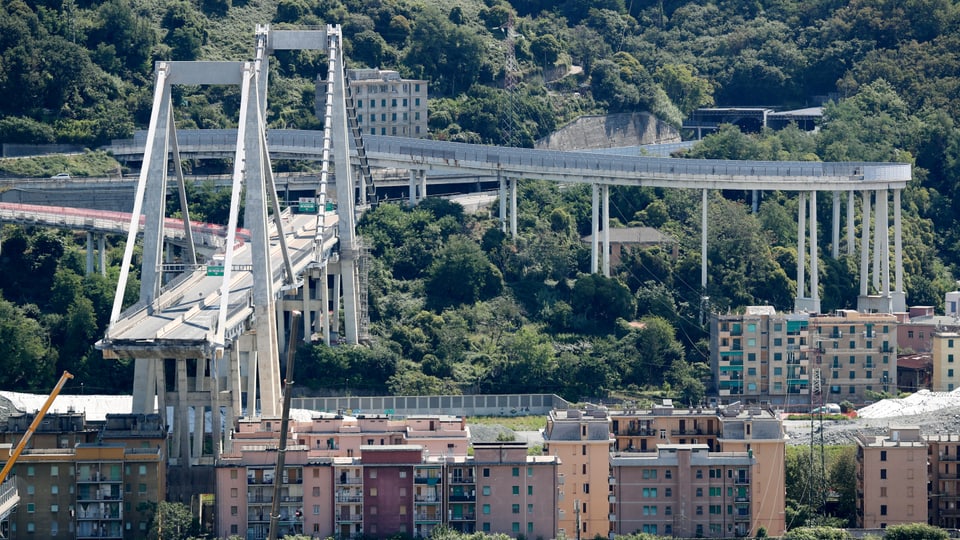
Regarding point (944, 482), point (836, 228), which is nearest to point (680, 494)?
point (944, 482)

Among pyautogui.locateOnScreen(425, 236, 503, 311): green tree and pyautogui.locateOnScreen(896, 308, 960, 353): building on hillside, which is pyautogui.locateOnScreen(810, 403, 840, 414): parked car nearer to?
pyautogui.locateOnScreen(896, 308, 960, 353): building on hillside

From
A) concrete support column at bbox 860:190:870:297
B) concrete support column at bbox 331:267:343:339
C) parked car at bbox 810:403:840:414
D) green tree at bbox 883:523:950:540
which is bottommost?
green tree at bbox 883:523:950:540

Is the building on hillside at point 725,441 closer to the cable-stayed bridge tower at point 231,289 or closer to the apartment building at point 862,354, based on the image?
the cable-stayed bridge tower at point 231,289

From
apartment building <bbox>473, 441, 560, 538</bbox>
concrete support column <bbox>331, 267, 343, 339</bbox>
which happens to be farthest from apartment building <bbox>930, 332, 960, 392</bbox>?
apartment building <bbox>473, 441, 560, 538</bbox>

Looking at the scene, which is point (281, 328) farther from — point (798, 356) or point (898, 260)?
point (898, 260)

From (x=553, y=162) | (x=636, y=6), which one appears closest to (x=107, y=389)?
(x=553, y=162)

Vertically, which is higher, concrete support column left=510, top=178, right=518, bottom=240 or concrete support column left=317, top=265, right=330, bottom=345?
concrete support column left=510, top=178, right=518, bottom=240

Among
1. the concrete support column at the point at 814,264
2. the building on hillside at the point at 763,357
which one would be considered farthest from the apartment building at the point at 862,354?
the concrete support column at the point at 814,264

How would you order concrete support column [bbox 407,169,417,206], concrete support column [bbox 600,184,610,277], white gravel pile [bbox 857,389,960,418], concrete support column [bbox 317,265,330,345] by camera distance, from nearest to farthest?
white gravel pile [bbox 857,389,960,418] < concrete support column [bbox 317,265,330,345] < concrete support column [bbox 600,184,610,277] < concrete support column [bbox 407,169,417,206]
